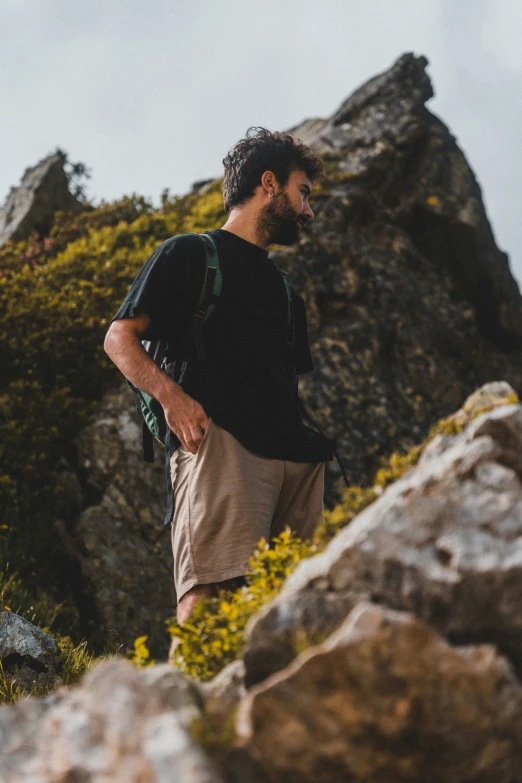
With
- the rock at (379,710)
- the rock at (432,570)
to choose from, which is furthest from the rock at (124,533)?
the rock at (379,710)

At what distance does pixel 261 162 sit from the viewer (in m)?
5.10

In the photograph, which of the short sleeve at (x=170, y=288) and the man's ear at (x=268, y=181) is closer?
the short sleeve at (x=170, y=288)

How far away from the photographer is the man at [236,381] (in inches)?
163

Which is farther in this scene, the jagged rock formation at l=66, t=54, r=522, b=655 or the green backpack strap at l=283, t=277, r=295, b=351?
the jagged rock formation at l=66, t=54, r=522, b=655

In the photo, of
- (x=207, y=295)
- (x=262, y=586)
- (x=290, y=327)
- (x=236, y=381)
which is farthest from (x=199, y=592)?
(x=290, y=327)

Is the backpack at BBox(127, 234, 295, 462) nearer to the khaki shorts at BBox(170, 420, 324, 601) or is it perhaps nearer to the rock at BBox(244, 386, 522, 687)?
the khaki shorts at BBox(170, 420, 324, 601)

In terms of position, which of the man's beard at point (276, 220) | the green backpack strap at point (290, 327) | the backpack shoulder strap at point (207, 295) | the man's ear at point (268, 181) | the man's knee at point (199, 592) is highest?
the man's ear at point (268, 181)

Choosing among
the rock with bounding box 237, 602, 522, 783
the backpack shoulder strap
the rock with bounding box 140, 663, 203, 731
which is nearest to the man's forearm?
the backpack shoulder strap

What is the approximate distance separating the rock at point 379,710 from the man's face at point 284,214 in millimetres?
3459

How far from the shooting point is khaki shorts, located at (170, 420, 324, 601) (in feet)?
13.3

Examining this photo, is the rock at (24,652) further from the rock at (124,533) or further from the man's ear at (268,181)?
the man's ear at (268,181)

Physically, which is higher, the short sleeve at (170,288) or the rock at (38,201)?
the rock at (38,201)

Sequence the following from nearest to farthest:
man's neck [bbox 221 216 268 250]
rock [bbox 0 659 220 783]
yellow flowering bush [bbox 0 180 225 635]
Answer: rock [bbox 0 659 220 783] → man's neck [bbox 221 216 268 250] → yellow flowering bush [bbox 0 180 225 635]

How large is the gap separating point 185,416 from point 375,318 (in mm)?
6042
